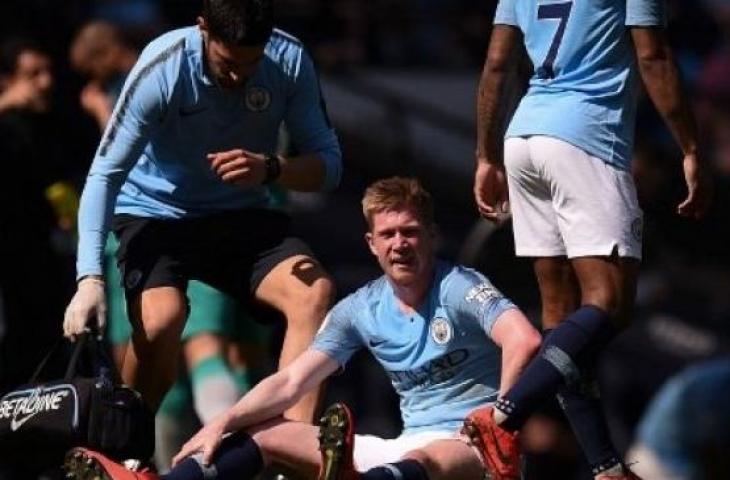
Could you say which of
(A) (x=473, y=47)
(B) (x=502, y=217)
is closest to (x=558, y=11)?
(B) (x=502, y=217)

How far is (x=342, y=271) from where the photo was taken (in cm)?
1502

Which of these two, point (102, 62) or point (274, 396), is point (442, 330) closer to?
point (274, 396)

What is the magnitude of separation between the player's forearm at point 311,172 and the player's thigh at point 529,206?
2.78 feet

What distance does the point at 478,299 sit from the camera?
9.09 metres

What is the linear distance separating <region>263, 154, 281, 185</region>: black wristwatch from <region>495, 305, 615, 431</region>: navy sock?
1239mm

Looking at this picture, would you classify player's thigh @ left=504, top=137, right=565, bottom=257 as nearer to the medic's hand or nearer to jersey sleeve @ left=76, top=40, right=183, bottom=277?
jersey sleeve @ left=76, top=40, right=183, bottom=277

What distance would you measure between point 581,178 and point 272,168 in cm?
117

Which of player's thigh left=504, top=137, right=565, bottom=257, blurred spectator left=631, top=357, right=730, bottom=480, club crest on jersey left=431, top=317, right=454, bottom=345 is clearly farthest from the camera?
blurred spectator left=631, top=357, right=730, bottom=480

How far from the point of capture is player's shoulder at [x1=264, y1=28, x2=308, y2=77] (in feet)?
31.3

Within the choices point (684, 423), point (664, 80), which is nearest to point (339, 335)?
point (664, 80)

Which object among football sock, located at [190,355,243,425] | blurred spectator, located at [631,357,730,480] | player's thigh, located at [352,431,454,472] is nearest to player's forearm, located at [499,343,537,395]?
player's thigh, located at [352,431,454,472]

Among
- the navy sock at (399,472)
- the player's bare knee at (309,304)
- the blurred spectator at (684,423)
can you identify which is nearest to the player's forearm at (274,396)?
the player's bare knee at (309,304)

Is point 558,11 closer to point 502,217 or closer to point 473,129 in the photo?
point 502,217

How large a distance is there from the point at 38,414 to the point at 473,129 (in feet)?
24.9
